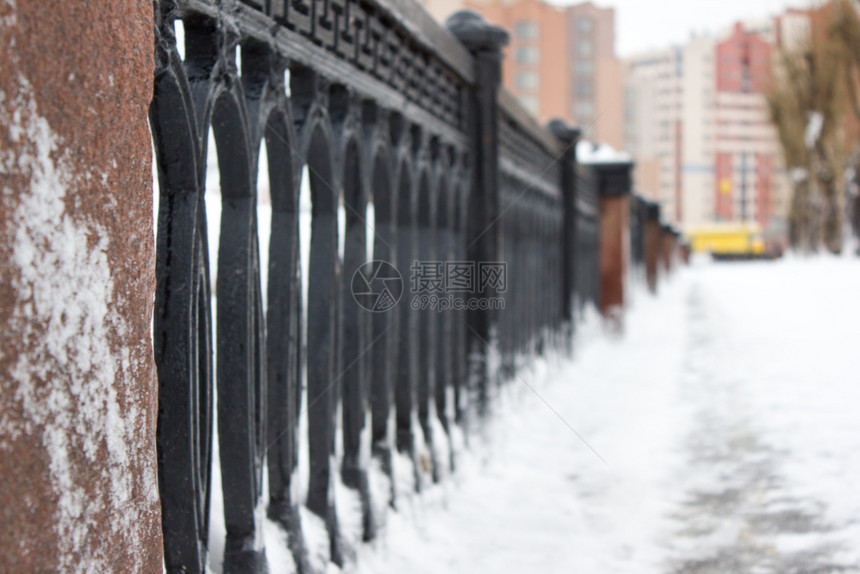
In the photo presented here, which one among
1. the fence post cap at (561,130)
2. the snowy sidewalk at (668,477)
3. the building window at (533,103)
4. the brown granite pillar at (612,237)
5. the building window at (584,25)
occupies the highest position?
the building window at (584,25)

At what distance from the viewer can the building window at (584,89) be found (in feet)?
234

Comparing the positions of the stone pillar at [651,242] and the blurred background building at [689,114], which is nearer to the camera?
the stone pillar at [651,242]

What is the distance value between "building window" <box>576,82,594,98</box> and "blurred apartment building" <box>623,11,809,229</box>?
1773cm

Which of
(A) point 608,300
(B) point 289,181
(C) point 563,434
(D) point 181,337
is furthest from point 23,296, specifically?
(A) point 608,300

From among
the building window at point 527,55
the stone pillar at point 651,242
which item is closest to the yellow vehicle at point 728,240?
the building window at point 527,55

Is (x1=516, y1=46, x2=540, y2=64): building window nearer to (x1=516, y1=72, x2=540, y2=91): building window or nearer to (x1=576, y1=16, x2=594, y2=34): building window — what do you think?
(x1=516, y1=72, x2=540, y2=91): building window

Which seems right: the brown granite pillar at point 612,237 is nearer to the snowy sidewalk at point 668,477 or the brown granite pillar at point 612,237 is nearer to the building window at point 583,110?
the snowy sidewalk at point 668,477

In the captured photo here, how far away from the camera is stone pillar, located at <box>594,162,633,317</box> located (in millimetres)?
8750

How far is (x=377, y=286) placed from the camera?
8.13 ft

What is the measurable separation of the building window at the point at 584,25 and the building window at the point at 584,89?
4.46 metres

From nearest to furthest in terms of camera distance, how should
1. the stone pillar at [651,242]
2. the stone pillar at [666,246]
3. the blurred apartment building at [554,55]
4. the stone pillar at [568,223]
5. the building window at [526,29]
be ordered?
the stone pillar at [568,223] → the stone pillar at [651,242] → the stone pillar at [666,246] → the blurred apartment building at [554,55] → the building window at [526,29]

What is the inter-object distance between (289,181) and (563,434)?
8.76 feet

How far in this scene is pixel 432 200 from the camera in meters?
2.99

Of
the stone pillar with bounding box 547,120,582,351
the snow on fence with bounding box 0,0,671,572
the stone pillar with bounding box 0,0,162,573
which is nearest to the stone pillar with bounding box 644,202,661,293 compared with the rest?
the stone pillar with bounding box 547,120,582,351
